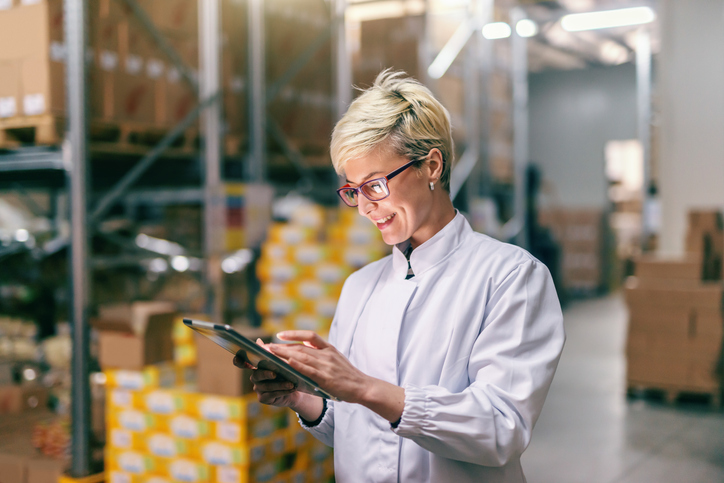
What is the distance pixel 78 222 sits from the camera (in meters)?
3.43

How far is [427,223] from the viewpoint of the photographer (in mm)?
1614

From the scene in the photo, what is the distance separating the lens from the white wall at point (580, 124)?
1641 cm

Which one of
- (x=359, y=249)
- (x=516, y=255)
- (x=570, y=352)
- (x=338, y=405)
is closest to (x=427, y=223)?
(x=516, y=255)

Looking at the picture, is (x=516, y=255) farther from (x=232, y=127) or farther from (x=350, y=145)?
(x=232, y=127)

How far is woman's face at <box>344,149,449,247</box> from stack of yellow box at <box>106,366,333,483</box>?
1.82 meters

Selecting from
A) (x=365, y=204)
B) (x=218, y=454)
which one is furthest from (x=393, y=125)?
(x=218, y=454)

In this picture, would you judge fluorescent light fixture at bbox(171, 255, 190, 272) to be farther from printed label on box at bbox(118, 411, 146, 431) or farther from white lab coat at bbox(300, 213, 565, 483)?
Result: white lab coat at bbox(300, 213, 565, 483)

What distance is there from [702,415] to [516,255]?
16.8 ft

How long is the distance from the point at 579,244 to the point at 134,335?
1235cm

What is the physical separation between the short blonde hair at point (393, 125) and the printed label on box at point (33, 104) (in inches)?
108

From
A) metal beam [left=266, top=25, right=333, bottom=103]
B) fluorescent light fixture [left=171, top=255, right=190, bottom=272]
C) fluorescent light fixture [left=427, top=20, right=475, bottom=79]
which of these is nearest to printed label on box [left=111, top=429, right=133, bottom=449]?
fluorescent light fixture [left=171, top=255, right=190, bottom=272]

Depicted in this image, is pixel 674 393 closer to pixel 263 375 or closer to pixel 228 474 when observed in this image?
pixel 228 474

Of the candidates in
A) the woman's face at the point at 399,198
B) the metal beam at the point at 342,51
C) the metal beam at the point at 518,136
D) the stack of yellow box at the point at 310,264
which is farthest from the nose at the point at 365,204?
the metal beam at the point at 518,136

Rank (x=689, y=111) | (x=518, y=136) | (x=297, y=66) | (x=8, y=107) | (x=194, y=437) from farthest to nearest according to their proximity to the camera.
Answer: (x=518, y=136) < (x=689, y=111) < (x=297, y=66) < (x=8, y=107) < (x=194, y=437)
